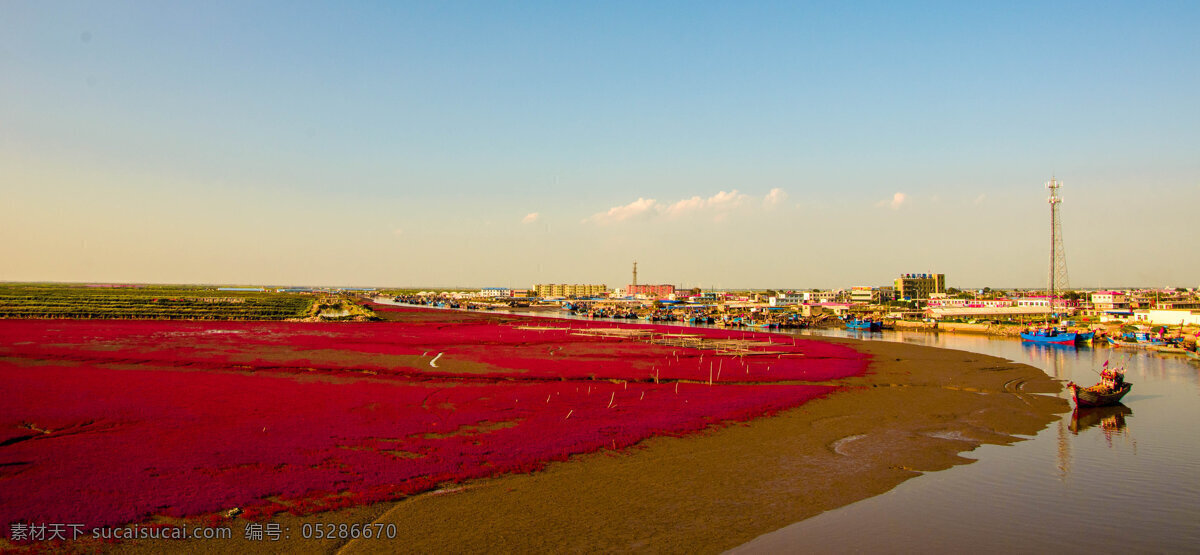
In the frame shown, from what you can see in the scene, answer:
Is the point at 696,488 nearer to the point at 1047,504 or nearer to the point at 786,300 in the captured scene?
the point at 1047,504

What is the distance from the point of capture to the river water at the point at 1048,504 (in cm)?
1205

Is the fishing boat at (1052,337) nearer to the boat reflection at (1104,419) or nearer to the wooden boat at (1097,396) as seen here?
the boat reflection at (1104,419)

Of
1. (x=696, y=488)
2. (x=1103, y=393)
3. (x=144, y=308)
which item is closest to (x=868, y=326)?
(x=1103, y=393)

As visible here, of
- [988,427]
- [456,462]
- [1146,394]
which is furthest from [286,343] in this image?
[1146,394]

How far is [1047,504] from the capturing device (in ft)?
46.8

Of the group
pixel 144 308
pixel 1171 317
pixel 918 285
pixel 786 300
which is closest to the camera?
pixel 1171 317

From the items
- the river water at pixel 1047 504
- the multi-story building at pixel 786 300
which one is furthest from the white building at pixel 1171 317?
the multi-story building at pixel 786 300

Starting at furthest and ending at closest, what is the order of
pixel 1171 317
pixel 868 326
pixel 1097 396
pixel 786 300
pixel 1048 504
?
pixel 786 300 → pixel 868 326 → pixel 1171 317 → pixel 1097 396 → pixel 1048 504

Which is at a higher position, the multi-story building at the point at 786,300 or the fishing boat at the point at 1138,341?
the multi-story building at the point at 786,300

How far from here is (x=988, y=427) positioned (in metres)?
22.6

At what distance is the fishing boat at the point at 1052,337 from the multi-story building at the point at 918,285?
12170 centimetres

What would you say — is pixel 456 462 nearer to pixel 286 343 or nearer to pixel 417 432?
pixel 417 432

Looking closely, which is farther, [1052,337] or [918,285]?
[918,285]

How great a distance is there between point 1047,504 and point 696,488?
8.19 metres
